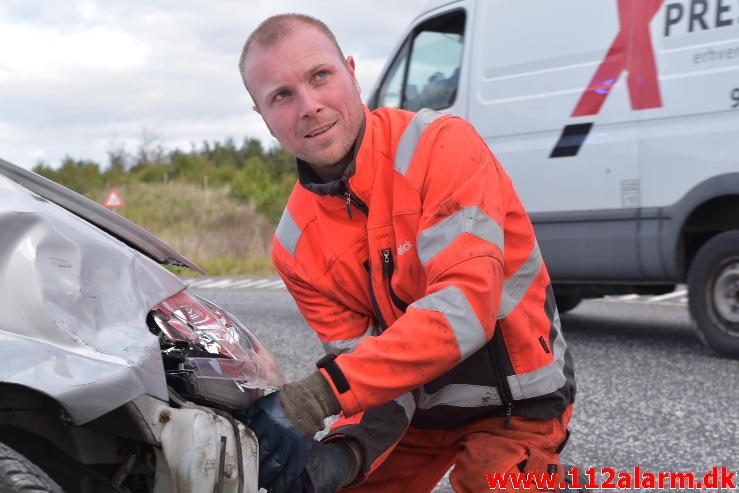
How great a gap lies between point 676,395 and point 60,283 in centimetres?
400

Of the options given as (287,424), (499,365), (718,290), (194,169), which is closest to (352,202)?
(499,365)

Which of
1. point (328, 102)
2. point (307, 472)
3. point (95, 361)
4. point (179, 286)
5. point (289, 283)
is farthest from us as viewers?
point (289, 283)

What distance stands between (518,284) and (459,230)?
338 mm

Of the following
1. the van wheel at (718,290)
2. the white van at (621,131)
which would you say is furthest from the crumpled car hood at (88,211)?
the van wheel at (718,290)

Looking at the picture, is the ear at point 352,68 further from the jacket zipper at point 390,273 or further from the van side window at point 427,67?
the van side window at point 427,67

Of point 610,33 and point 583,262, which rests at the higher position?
point 610,33

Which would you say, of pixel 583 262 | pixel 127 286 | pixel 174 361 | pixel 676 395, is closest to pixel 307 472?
pixel 174 361

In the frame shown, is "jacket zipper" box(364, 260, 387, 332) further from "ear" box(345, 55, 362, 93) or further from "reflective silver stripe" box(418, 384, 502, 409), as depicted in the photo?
"ear" box(345, 55, 362, 93)

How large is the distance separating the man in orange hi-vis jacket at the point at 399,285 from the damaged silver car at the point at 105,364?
0.68 ft

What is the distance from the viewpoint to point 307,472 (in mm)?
2504

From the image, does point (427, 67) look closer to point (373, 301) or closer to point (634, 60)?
point (634, 60)

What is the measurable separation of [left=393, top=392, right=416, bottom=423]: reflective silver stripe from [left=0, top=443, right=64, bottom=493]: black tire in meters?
1.21

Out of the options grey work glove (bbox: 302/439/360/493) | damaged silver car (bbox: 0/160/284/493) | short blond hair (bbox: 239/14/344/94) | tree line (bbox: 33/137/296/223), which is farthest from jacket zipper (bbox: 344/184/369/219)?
tree line (bbox: 33/137/296/223)

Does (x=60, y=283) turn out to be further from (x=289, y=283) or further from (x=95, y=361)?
(x=289, y=283)
